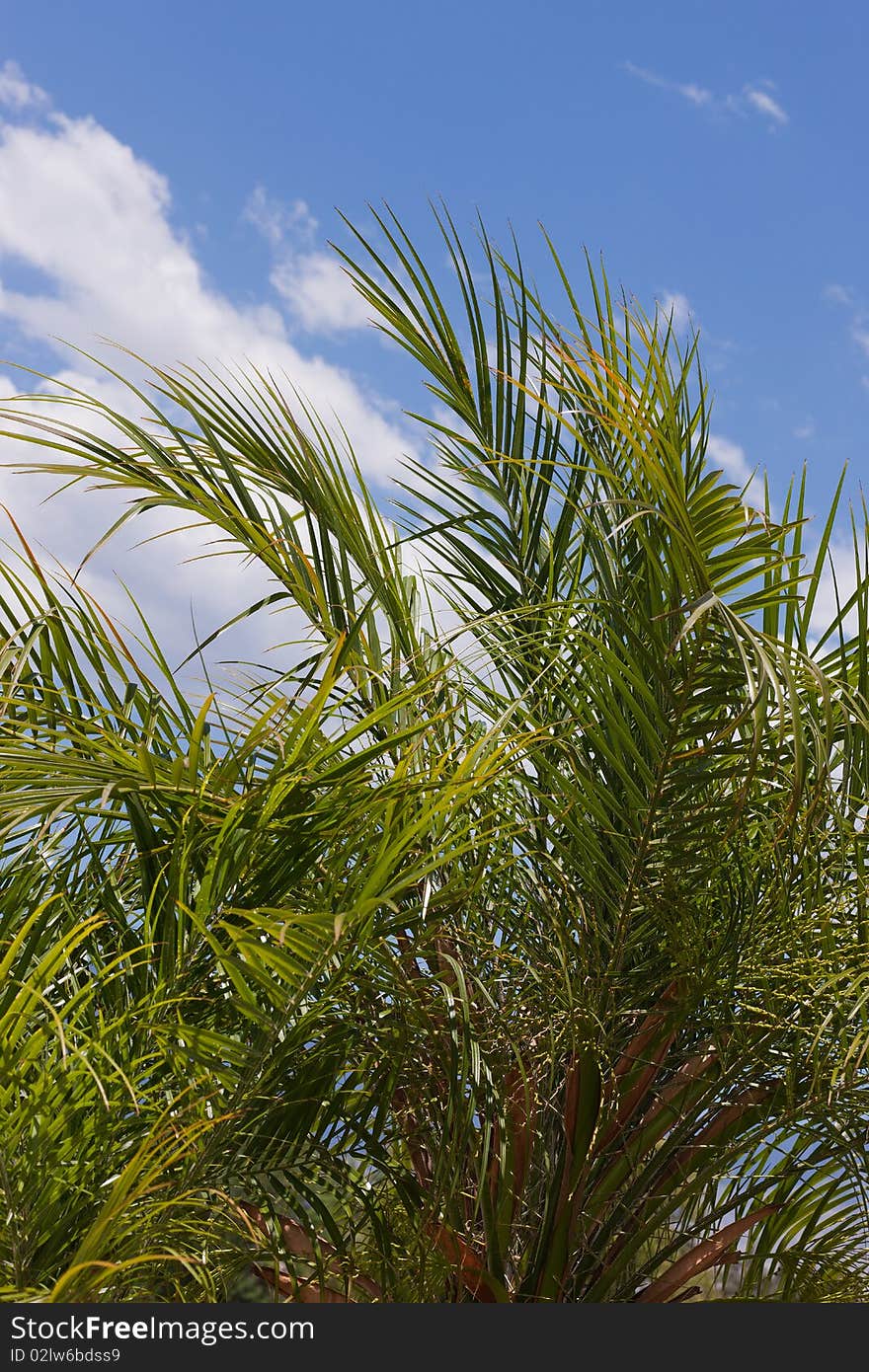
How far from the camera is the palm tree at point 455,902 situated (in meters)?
1.32

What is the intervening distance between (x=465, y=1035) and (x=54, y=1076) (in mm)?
498

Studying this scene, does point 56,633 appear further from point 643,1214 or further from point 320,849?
point 643,1214

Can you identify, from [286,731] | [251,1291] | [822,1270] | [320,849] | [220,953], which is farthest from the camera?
[251,1291]

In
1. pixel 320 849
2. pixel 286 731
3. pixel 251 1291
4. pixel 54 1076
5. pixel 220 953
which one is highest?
pixel 286 731

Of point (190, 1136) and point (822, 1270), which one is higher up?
point (190, 1136)

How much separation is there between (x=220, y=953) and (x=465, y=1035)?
42cm

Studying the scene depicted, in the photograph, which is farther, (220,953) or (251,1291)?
(251,1291)

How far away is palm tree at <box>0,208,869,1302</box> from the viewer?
4.32 ft

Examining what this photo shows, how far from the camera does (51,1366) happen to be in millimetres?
1190

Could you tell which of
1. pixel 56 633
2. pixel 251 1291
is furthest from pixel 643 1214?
pixel 56 633

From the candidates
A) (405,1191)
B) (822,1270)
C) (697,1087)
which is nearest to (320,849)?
(405,1191)

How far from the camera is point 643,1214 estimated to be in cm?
204

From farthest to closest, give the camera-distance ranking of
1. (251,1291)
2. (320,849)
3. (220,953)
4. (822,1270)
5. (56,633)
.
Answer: (251,1291), (822,1270), (56,633), (320,849), (220,953)

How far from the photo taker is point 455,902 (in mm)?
1602
